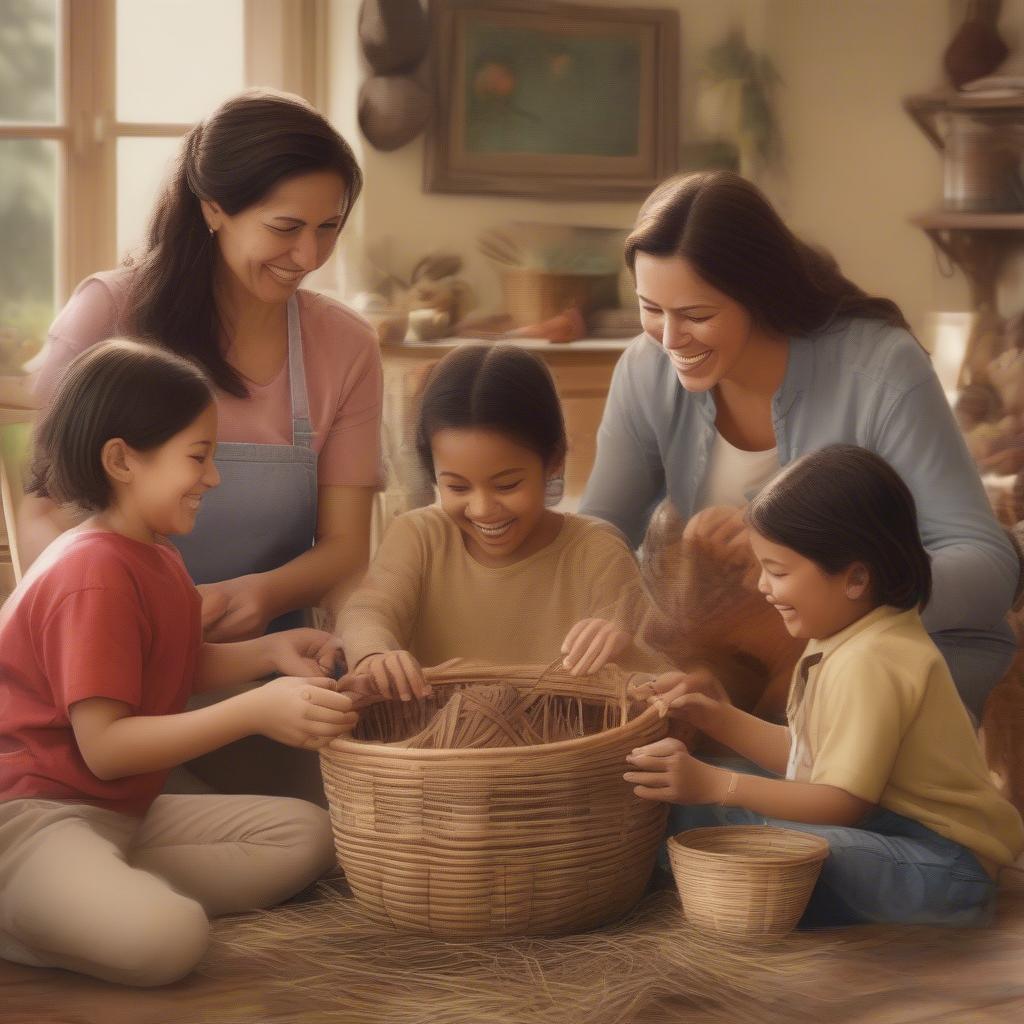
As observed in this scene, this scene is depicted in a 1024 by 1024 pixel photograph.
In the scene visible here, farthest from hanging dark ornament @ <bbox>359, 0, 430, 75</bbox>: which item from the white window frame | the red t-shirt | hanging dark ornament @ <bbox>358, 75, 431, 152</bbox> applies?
the red t-shirt

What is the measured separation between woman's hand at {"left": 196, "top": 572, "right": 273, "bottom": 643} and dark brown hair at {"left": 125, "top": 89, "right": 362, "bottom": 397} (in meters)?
0.24

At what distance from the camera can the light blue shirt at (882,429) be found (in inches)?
69.2

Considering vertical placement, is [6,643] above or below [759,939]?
above

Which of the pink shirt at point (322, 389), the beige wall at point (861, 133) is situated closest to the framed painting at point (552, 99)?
the beige wall at point (861, 133)

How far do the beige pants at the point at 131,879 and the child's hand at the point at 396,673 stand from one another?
0.20 metres

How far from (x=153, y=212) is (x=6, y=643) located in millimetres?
632

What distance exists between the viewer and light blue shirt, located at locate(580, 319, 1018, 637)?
1759 mm

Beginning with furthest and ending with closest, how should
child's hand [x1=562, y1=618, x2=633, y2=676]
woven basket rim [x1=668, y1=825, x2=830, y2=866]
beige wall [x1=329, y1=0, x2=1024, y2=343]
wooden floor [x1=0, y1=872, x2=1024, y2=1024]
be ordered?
beige wall [x1=329, y1=0, x2=1024, y2=343] < child's hand [x1=562, y1=618, x2=633, y2=676] < woven basket rim [x1=668, y1=825, x2=830, y2=866] < wooden floor [x1=0, y1=872, x2=1024, y2=1024]

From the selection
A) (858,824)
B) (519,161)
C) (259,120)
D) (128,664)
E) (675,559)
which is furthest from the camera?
(519,161)

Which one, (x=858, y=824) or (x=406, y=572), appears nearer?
(x=858, y=824)

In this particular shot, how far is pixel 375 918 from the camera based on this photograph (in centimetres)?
158

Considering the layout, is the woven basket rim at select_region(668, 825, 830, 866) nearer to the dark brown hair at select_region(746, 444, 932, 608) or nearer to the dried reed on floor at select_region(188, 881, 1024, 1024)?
the dried reed on floor at select_region(188, 881, 1024, 1024)

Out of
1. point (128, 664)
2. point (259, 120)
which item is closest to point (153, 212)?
point (259, 120)

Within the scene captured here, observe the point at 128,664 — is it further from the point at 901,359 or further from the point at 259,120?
the point at 901,359
